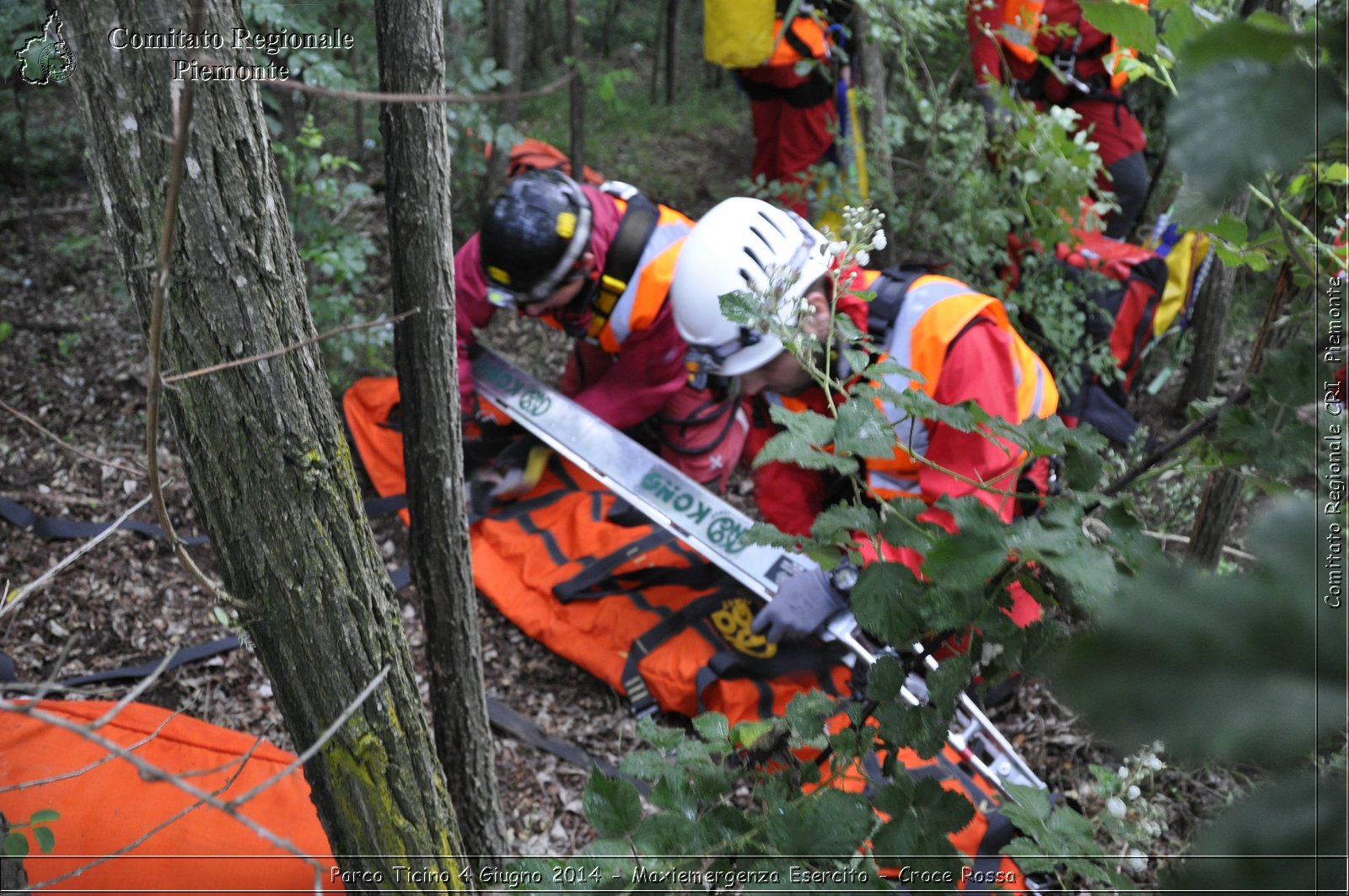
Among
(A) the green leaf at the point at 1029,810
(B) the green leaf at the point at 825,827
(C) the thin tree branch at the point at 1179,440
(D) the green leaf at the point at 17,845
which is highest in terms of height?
(C) the thin tree branch at the point at 1179,440

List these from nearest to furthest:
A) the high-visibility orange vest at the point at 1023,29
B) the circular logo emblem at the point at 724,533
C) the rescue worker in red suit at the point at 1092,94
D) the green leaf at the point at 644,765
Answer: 1. the green leaf at the point at 644,765
2. the circular logo emblem at the point at 724,533
3. the high-visibility orange vest at the point at 1023,29
4. the rescue worker in red suit at the point at 1092,94

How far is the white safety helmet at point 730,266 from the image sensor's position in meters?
2.83

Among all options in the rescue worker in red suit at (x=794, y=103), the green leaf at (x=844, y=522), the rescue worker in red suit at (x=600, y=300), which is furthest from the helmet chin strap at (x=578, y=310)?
the green leaf at (x=844, y=522)

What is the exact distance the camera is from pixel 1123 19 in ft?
2.85

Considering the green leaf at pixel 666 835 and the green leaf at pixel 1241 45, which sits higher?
the green leaf at pixel 1241 45

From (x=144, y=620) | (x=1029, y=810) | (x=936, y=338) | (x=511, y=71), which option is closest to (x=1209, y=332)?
(x=936, y=338)

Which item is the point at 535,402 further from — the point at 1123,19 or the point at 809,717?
the point at 1123,19

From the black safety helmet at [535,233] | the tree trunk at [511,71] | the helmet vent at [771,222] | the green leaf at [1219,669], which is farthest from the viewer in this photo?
the tree trunk at [511,71]

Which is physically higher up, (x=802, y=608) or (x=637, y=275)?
(x=637, y=275)

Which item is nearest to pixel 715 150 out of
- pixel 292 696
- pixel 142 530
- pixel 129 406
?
pixel 129 406

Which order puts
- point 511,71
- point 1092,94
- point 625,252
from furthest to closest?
1. point 1092,94
2. point 511,71
3. point 625,252

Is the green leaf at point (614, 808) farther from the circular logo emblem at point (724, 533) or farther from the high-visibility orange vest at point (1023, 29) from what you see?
the high-visibility orange vest at point (1023, 29)

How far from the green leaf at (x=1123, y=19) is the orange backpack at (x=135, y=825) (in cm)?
194

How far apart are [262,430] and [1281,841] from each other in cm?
128
